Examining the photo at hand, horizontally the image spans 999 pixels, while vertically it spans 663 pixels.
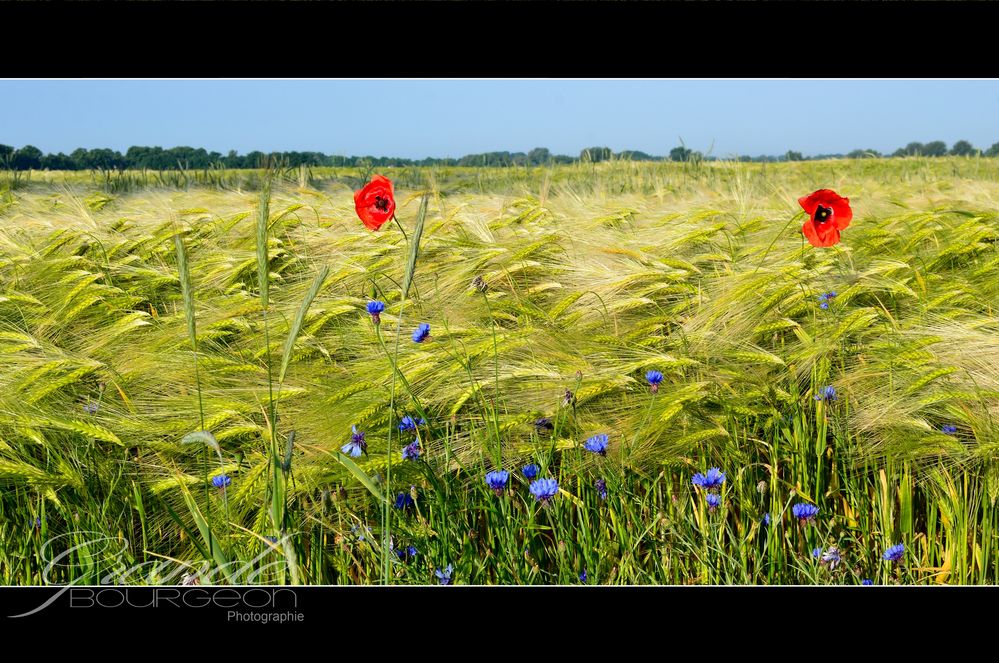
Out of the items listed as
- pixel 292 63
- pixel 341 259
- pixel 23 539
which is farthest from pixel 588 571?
pixel 341 259

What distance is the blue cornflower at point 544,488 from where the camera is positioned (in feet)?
3.80

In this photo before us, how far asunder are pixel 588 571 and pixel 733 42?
2.46 ft

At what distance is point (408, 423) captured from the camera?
1.32 metres

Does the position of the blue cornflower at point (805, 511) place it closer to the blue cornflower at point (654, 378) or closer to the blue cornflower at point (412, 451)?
the blue cornflower at point (654, 378)

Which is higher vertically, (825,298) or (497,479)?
(825,298)

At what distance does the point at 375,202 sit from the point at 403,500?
0.80 meters

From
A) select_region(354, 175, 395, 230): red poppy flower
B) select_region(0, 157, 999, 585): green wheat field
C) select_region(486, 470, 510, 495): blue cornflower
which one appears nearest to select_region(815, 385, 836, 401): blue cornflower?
select_region(0, 157, 999, 585): green wheat field

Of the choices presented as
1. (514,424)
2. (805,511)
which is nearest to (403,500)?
(514,424)

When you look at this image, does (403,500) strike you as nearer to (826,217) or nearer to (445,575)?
(445,575)

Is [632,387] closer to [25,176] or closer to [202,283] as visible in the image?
[202,283]

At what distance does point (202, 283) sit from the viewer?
2.04 m

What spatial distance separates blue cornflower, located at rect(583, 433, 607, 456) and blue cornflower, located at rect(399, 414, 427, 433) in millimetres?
275

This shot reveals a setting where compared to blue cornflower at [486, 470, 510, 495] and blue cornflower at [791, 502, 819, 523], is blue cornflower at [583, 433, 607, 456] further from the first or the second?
blue cornflower at [791, 502, 819, 523]

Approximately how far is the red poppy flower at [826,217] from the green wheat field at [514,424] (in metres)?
0.09
